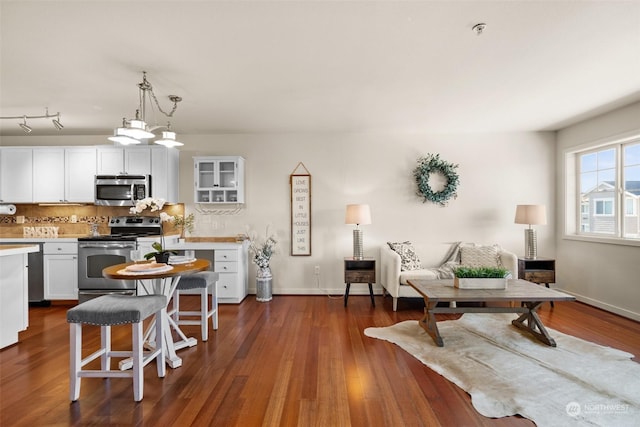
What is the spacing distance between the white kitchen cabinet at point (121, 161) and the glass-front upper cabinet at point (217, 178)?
0.78 m

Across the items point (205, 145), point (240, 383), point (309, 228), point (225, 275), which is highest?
point (205, 145)

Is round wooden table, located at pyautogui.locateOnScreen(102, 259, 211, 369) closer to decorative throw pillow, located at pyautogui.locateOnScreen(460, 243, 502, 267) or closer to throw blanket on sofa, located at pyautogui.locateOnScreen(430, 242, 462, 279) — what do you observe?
throw blanket on sofa, located at pyautogui.locateOnScreen(430, 242, 462, 279)

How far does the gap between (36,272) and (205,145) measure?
2.85 meters

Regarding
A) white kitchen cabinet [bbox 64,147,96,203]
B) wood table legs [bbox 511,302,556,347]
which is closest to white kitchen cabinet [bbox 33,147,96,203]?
white kitchen cabinet [bbox 64,147,96,203]

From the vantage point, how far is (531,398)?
2.07 meters

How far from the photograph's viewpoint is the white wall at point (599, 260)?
146 inches

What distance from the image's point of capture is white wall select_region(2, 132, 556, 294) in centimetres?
491

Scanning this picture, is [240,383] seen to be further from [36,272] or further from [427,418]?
[36,272]

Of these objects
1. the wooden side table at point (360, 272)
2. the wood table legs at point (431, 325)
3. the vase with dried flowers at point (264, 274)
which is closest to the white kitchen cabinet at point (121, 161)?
the vase with dried flowers at point (264, 274)

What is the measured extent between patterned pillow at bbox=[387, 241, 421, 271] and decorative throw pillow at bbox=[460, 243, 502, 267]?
2.07ft

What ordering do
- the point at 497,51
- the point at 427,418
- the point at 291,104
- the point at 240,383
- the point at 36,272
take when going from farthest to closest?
the point at 36,272, the point at 291,104, the point at 497,51, the point at 240,383, the point at 427,418

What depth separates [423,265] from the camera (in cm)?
463

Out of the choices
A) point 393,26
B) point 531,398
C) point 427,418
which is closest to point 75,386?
point 427,418

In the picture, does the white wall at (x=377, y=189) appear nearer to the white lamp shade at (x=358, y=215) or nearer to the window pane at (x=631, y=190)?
the white lamp shade at (x=358, y=215)
